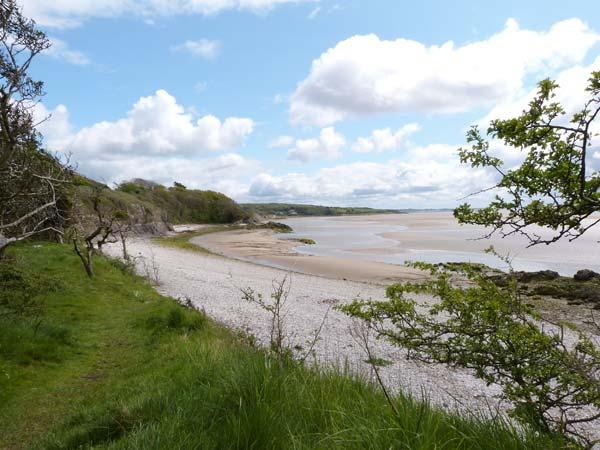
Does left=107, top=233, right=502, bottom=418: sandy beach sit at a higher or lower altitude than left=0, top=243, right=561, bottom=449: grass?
lower

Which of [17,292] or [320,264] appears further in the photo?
[320,264]

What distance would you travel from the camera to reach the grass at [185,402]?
383 cm

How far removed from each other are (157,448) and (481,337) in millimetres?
3299

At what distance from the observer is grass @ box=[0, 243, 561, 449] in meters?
3.83

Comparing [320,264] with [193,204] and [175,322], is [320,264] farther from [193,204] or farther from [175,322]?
[193,204]

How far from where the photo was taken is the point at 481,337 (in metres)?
4.32

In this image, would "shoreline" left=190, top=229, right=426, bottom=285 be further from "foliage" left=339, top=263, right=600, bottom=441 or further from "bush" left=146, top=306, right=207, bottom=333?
"foliage" left=339, top=263, right=600, bottom=441

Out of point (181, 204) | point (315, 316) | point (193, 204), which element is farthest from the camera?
point (193, 204)

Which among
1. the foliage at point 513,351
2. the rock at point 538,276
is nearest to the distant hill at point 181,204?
the rock at point 538,276

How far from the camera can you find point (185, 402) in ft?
16.4

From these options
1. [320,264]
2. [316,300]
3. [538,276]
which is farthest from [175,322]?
[320,264]

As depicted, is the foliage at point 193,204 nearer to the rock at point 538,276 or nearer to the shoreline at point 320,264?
the shoreline at point 320,264

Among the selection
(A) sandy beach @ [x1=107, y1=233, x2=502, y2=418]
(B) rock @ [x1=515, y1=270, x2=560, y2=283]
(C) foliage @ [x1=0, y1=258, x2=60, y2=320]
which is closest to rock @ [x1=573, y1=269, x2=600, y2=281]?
(B) rock @ [x1=515, y1=270, x2=560, y2=283]

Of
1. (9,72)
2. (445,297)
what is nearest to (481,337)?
(445,297)
